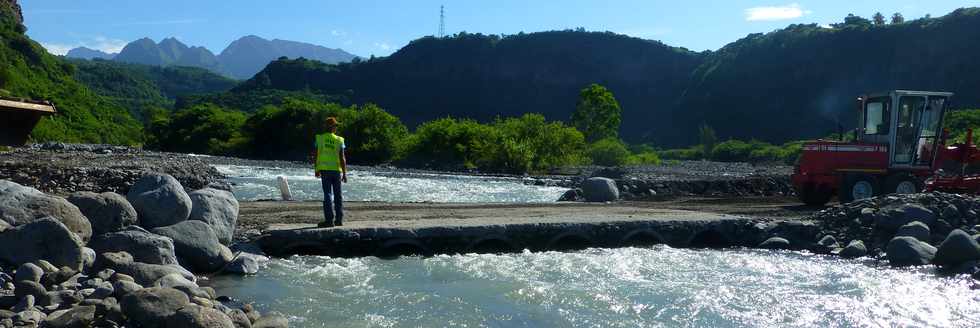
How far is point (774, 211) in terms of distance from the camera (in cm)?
1908

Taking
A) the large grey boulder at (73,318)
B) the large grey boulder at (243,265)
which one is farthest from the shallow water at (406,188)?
the large grey boulder at (73,318)

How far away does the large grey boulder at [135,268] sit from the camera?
917cm

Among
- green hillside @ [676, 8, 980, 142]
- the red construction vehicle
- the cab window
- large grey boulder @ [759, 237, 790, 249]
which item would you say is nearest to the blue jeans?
large grey boulder @ [759, 237, 790, 249]

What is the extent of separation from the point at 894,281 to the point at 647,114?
494ft

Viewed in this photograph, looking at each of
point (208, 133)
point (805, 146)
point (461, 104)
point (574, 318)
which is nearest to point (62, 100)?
point (208, 133)

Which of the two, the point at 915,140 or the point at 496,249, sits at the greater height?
the point at 915,140

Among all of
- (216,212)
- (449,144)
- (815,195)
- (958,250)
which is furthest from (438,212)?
(449,144)

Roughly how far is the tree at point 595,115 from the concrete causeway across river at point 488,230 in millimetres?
56720

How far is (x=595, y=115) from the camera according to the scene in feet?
244

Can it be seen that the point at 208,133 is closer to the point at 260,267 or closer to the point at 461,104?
the point at 260,267

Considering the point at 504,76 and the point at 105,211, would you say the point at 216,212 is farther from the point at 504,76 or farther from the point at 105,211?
the point at 504,76

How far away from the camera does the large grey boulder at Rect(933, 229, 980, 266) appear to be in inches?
496

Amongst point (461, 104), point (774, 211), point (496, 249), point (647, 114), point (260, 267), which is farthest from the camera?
point (461, 104)

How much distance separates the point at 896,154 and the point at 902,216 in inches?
220
